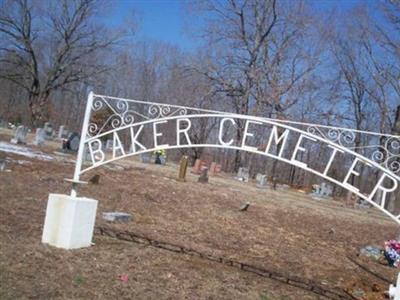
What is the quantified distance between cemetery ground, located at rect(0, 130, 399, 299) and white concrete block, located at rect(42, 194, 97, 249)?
0.57ft

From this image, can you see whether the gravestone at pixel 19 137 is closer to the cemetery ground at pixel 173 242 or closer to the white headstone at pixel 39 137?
the white headstone at pixel 39 137

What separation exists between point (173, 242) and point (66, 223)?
7.27 feet

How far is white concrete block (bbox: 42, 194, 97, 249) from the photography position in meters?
6.59

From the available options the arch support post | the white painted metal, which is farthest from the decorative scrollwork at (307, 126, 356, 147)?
the arch support post

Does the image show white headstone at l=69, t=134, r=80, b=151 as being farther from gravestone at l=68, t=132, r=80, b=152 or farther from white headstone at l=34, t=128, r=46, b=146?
white headstone at l=34, t=128, r=46, b=146

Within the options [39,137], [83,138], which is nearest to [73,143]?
[39,137]

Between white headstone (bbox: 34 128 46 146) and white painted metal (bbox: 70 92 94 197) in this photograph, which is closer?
white painted metal (bbox: 70 92 94 197)

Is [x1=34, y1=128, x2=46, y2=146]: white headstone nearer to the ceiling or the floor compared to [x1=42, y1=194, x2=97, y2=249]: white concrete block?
nearer to the ceiling

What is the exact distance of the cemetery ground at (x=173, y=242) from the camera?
214 inches

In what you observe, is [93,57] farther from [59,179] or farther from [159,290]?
[159,290]

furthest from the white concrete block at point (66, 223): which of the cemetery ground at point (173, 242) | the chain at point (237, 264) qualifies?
the chain at point (237, 264)

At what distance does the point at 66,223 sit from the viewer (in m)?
6.59

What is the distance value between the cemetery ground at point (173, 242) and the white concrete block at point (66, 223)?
0.17 m

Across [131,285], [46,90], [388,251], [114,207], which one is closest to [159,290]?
[131,285]
